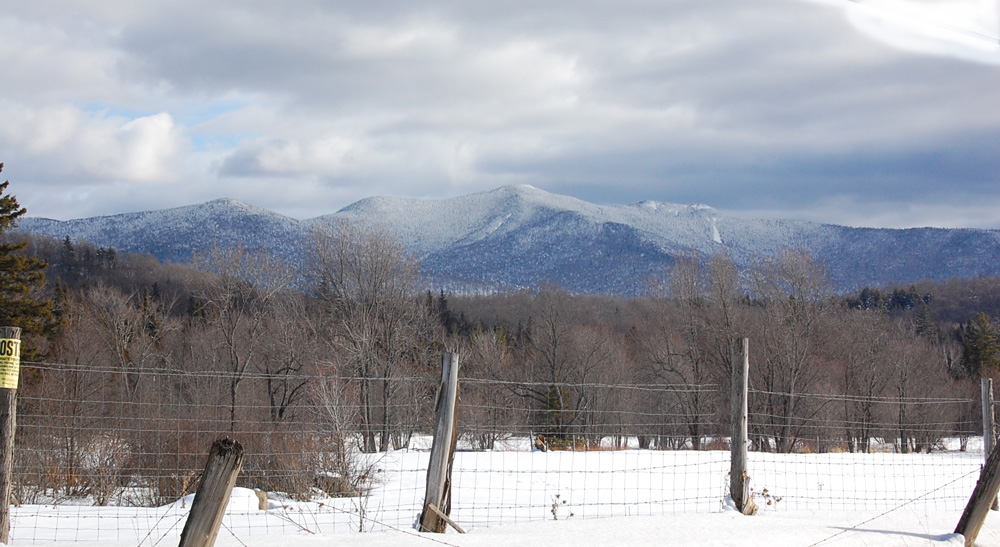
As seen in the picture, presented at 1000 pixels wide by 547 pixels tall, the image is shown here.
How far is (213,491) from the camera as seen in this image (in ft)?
13.5

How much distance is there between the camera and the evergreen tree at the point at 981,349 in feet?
221

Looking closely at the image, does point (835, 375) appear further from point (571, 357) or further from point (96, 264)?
point (96, 264)

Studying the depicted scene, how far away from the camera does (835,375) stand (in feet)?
164

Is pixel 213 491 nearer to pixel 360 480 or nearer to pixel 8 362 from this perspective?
pixel 8 362

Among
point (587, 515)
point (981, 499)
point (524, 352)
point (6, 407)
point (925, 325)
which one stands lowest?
point (587, 515)

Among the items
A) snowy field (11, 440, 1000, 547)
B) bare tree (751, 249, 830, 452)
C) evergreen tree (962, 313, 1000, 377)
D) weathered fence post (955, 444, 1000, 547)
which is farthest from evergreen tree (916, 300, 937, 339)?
weathered fence post (955, 444, 1000, 547)

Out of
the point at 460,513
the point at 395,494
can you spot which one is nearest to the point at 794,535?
the point at 460,513

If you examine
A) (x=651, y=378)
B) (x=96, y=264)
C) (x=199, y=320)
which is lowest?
(x=651, y=378)

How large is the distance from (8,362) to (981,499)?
28.8ft

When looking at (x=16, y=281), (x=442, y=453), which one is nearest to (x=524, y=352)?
(x=16, y=281)

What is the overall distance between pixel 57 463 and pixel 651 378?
136ft

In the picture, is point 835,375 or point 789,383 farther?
point 835,375

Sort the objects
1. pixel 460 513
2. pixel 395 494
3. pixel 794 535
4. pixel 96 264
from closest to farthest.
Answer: pixel 794 535, pixel 460 513, pixel 395 494, pixel 96 264

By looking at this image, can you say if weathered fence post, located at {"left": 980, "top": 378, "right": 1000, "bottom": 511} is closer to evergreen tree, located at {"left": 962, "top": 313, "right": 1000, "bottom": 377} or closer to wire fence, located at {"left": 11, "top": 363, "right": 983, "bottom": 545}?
wire fence, located at {"left": 11, "top": 363, "right": 983, "bottom": 545}
